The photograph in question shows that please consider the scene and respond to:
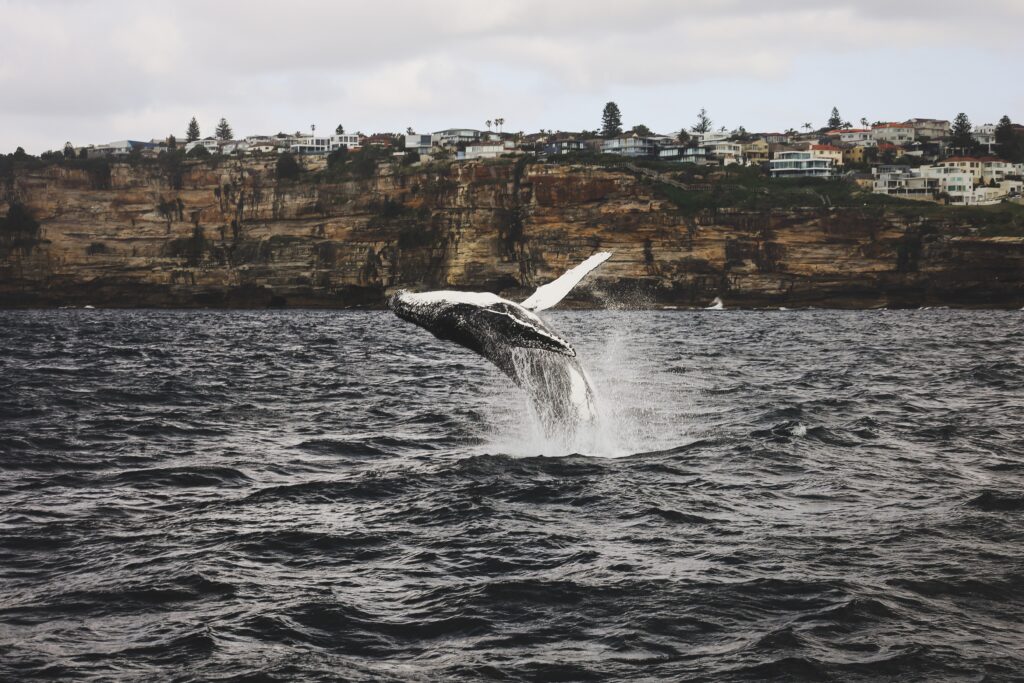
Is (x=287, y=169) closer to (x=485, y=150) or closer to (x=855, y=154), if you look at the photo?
(x=485, y=150)

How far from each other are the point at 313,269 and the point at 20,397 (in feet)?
308

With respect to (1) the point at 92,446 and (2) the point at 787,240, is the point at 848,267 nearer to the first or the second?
(2) the point at 787,240

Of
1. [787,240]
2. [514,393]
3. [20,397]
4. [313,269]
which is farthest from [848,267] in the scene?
[20,397]

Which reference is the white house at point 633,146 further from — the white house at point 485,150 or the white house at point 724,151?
the white house at point 485,150

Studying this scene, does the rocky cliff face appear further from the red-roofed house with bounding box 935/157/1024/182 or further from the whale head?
the whale head

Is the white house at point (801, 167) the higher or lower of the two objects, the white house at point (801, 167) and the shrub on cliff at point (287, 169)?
the lower

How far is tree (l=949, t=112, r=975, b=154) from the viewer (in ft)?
531

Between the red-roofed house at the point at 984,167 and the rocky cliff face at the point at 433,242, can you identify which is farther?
the red-roofed house at the point at 984,167

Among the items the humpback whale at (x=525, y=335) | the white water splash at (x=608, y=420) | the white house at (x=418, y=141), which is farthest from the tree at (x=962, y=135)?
the humpback whale at (x=525, y=335)

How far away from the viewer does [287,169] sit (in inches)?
4956

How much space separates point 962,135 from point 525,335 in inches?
6879

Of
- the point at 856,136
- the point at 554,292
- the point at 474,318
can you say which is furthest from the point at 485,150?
the point at 474,318

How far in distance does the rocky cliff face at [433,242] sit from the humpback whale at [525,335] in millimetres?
93130

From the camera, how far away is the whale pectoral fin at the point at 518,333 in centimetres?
1144
